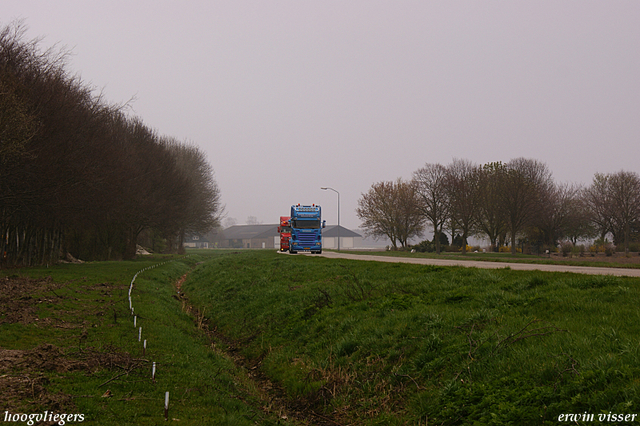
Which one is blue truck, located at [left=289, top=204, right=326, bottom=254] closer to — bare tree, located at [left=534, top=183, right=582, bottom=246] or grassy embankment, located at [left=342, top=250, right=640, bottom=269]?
grassy embankment, located at [left=342, top=250, right=640, bottom=269]

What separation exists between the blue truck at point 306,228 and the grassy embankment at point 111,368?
1110 inches

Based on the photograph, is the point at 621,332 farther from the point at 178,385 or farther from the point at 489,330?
the point at 178,385

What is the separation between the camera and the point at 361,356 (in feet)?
35.9

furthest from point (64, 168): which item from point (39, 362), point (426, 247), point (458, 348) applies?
point (426, 247)

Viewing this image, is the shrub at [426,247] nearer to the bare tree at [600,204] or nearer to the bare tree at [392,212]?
the bare tree at [392,212]

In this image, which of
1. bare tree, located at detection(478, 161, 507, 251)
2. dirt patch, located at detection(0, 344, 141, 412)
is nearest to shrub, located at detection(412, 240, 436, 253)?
bare tree, located at detection(478, 161, 507, 251)

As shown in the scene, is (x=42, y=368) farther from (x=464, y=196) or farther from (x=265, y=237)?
(x=265, y=237)

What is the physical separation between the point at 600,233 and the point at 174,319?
77.6m

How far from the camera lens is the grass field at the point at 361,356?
6.87 metres

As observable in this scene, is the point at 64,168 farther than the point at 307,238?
No

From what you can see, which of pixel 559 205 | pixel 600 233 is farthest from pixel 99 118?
pixel 600 233

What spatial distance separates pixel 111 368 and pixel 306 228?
36409mm

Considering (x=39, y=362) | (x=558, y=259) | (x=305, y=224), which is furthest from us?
(x=305, y=224)

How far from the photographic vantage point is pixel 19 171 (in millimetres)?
24719
